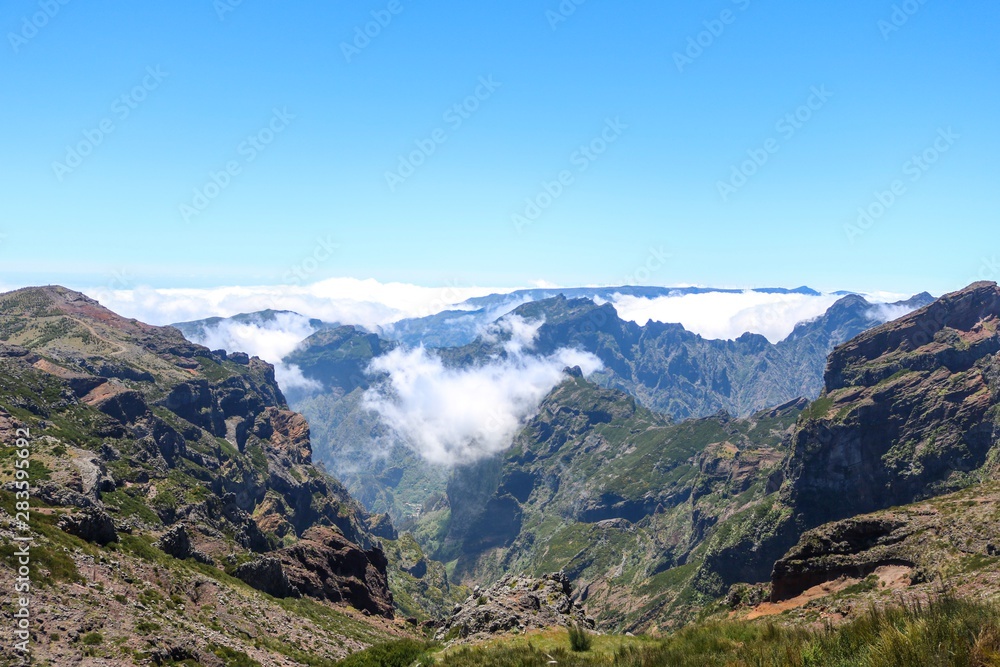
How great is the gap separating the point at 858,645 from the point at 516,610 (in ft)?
127

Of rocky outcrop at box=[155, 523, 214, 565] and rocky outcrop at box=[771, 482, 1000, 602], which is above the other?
rocky outcrop at box=[155, 523, 214, 565]

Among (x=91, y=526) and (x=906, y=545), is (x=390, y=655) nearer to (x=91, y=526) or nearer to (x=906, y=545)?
(x=91, y=526)

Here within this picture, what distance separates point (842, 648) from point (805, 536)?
62.1 m

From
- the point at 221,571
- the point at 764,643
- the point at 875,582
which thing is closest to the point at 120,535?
the point at 221,571

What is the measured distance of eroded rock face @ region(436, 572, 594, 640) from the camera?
52.8 metres

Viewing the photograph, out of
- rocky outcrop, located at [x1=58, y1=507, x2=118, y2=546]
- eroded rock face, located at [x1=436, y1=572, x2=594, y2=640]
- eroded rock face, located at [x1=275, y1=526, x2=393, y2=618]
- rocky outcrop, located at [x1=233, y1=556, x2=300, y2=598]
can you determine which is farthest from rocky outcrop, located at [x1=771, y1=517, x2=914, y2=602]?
eroded rock face, located at [x1=275, y1=526, x2=393, y2=618]

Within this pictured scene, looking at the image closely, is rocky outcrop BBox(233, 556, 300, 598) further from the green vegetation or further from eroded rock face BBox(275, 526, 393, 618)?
the green vegetation

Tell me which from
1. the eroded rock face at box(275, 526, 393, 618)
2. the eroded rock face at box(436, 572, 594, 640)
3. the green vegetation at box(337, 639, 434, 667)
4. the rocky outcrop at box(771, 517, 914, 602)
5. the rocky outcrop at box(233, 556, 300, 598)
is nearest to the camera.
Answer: the green vegetation at box(337, 639, 434, 667)

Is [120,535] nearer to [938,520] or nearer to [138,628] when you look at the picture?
[138,628]

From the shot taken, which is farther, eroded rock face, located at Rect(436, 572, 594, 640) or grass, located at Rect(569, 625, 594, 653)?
eroded rock face, located at Rect(436, 572, 594, 640)

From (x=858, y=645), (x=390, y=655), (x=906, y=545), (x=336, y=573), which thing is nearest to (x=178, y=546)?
(x=336, y=573)

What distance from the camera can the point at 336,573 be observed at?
139250 mm

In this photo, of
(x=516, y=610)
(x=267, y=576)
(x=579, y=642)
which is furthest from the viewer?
(x=267, y=576)

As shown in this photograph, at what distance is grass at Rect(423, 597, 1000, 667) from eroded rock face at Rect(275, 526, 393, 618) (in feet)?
320
